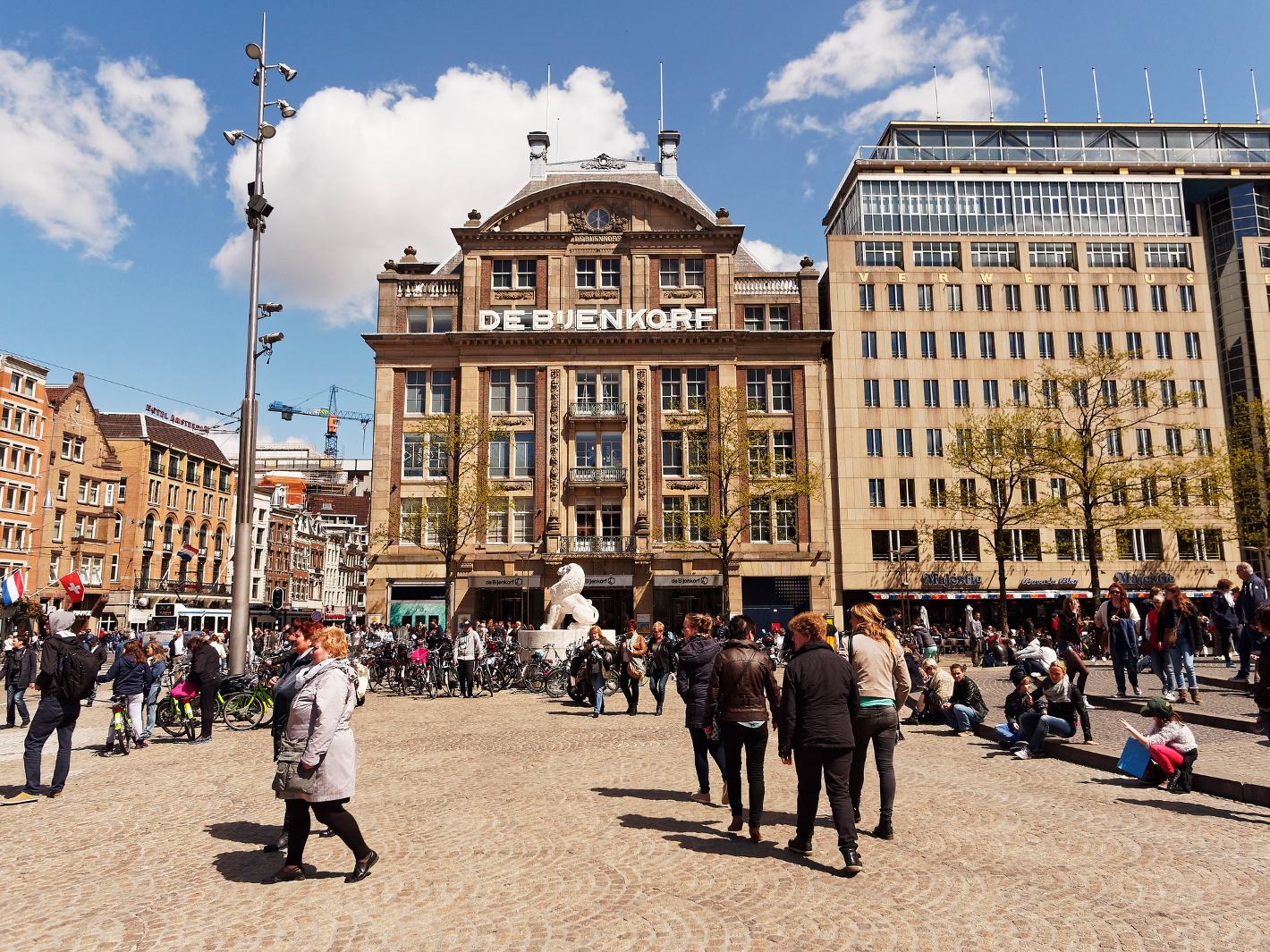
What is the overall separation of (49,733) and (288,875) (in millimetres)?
4675

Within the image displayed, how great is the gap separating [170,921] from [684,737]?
30.8 ft

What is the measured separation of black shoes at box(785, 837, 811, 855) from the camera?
23.3ft

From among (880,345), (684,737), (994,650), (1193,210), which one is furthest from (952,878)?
(1193,210)

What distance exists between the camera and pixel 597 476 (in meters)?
46.6

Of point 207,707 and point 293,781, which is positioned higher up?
point 293,781

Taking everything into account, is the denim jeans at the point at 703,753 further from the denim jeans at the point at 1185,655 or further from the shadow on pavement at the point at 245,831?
the denim jeans at the point at 1185,655

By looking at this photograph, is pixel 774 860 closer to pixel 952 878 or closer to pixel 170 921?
pixel 952 878

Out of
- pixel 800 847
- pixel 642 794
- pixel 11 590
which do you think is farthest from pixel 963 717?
pixel 11 590

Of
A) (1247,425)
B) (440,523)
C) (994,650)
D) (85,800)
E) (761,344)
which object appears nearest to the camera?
(85,800)

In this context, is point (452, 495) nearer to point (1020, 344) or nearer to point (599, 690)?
point (599, 690)

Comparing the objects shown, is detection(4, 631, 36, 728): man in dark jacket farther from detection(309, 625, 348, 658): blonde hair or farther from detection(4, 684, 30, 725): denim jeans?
detection(309, 625, 348, 658): blonde hair

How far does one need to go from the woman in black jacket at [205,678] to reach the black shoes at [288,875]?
27.3 ft

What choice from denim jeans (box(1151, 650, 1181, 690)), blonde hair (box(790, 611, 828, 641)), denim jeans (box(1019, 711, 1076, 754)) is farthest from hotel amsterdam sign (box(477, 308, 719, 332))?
blonde hair (box(790, 611, 828, 641))

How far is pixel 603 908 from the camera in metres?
5.96
